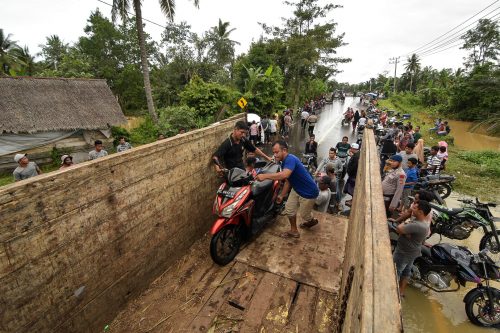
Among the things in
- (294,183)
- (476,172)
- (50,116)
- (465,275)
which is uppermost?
(50,116)

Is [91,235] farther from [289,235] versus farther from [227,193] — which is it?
[289,235]

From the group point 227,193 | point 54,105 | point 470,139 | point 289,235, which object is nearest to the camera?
point 227,193

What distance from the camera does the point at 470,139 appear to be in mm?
22031

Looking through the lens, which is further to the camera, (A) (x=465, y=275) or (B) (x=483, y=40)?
(B) (x=483, y=40)

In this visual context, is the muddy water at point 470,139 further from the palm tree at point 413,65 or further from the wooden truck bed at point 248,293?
the palm tree at point 413,65

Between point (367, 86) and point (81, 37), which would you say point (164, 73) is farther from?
point (367, 86)

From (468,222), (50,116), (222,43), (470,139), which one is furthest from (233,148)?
(222,43)

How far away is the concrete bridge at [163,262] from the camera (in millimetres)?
2064

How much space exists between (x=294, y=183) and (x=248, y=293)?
1902 mm

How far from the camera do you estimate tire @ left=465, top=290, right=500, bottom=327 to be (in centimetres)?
381

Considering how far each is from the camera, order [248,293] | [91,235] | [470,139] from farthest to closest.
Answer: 1. [470,139]
2. [248,293]
3. [91,235]

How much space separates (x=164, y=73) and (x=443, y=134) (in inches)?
1108

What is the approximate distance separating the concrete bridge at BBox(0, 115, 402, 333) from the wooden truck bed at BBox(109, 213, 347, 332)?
0.01 m

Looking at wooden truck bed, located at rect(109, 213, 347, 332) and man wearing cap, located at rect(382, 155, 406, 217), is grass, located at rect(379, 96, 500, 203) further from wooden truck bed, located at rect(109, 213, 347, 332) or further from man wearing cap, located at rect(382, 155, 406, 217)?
wooden truck bed, located at rect(109, 213, 347, 332)
